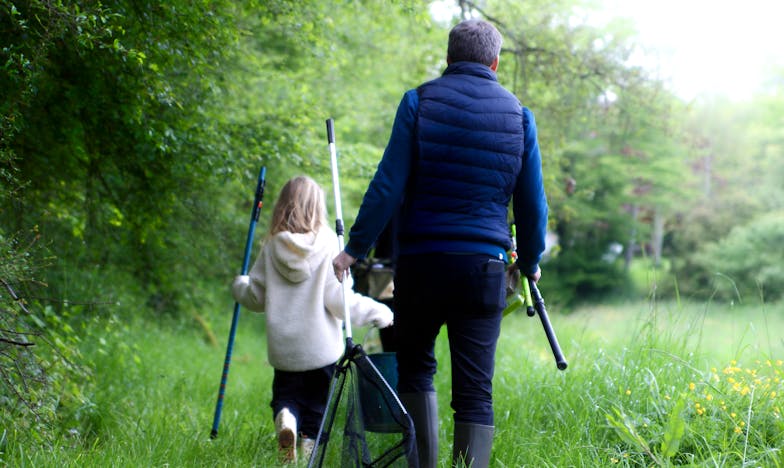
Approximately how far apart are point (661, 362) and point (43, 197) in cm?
408

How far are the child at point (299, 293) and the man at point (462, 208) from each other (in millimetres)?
949

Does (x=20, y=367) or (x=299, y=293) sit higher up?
(x=299, y=293)

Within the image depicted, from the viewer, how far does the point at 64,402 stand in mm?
4672

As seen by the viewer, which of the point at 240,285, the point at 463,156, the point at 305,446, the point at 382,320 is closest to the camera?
the point at 463,156

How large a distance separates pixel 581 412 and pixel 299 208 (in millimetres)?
1763

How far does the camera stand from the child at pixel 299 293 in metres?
4.37

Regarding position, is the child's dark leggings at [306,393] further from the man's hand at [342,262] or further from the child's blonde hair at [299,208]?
the man's hand at [342,262]

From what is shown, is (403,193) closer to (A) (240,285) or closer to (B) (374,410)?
(B) (374,410)

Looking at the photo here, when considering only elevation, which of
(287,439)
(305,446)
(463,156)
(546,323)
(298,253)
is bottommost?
(305,446)

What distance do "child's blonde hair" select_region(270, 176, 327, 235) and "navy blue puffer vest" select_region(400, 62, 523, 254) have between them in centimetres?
119

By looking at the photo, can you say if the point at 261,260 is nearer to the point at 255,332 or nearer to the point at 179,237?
the point at 179,237

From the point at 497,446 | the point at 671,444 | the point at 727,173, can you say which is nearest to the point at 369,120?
the point at 497,446

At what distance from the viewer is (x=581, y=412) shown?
414cm

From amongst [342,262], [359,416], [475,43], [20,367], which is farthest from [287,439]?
[475,43]
